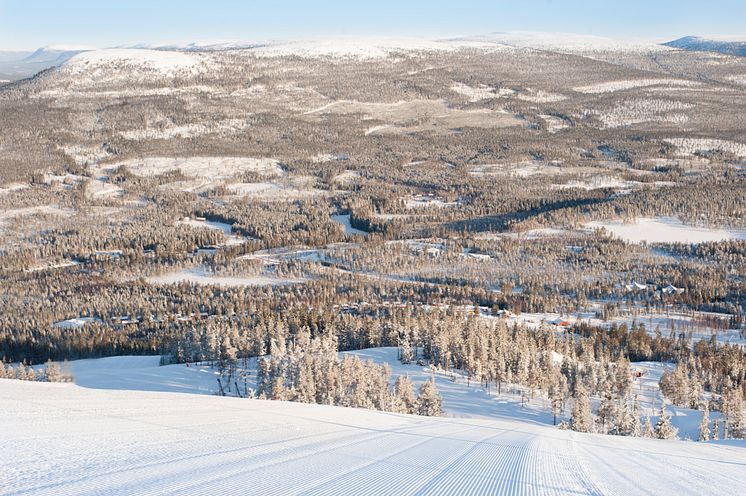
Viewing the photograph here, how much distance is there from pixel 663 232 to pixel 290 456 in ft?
340

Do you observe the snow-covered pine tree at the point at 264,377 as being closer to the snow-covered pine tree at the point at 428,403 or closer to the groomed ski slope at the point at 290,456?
the snow-covered pine tree at the point at 428,403

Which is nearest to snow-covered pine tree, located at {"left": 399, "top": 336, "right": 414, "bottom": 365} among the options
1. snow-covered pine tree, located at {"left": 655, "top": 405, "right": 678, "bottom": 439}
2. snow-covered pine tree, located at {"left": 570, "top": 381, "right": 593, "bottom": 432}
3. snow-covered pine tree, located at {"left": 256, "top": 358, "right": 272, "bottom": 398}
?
snow-covered pine tree, located at {"left": 256, "top": 358, "right": 272, "bottom": 398}

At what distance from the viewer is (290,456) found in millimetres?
16062

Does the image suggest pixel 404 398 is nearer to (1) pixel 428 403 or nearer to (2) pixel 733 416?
(1) pixel 428 403

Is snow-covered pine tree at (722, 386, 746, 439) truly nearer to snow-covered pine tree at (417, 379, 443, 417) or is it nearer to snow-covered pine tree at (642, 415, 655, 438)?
snow-covered pine tree at (642, 415, 655, 438)

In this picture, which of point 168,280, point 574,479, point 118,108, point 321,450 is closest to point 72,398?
point 321,450

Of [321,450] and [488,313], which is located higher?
[321,450]

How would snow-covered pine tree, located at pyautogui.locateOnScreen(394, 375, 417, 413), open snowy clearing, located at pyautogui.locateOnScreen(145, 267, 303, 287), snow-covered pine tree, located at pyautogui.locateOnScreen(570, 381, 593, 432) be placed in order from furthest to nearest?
open snowy clearing, located at pyautogui.locateOnScreen(145, 267, 303, 287), snow-covered pine tree, located at pyautogui.locateOnScreen(394, 375, 417, 413), snow-covered pine tree, located at pyautogui.locateOnScreen(570, 381, 593, 432)

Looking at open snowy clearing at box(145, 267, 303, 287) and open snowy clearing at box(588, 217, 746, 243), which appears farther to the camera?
open snowy clearing at box(588, 217, 746, 243)

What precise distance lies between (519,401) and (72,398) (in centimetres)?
2895

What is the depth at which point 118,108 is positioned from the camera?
7692 inches

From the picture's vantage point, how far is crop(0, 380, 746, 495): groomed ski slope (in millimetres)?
13148

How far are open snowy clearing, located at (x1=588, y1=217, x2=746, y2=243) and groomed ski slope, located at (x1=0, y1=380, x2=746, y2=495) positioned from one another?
285 feet

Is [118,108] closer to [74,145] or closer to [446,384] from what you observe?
[74,145]
